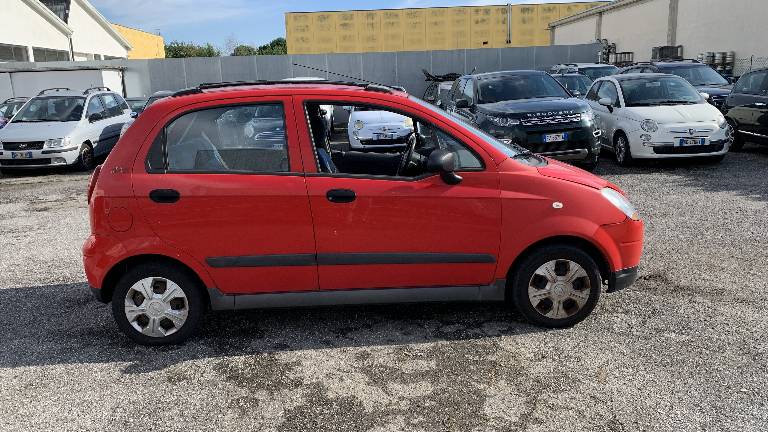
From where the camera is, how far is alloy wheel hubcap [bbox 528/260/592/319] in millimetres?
4234

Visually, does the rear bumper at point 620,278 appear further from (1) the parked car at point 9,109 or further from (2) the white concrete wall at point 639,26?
(2) the white concrete wall at point 639,26

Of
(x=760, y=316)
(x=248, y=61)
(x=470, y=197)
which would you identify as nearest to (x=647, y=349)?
(x=760, y=316)

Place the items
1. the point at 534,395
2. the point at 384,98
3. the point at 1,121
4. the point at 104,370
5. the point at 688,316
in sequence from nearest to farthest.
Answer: the point at 534,395 < the point at 104,370 < the point at 384,98 < the point at 688,316 < the point at 1,121

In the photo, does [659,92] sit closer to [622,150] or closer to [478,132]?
[622,150]

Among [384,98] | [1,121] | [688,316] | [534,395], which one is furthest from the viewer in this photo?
[1,121]

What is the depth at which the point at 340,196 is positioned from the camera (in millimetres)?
4000

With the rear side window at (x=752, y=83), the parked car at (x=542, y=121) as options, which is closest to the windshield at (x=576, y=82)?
the rear side window at (x=752, y=83)

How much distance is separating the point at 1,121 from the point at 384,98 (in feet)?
53.1

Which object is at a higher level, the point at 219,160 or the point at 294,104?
the point at 294,104

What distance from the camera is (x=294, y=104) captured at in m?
4.11

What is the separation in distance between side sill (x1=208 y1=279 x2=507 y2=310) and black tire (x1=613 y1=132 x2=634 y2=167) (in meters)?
7.60

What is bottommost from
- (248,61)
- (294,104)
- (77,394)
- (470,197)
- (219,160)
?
(77,394)

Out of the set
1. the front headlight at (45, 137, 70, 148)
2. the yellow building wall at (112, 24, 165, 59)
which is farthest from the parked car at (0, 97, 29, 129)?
the yellow building wall at (112, 24, 165, 59)

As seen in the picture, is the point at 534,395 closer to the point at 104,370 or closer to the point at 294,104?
the point at 294,104
